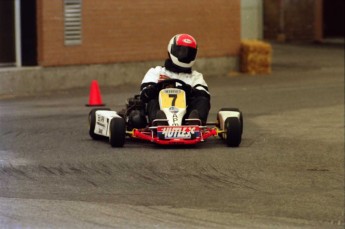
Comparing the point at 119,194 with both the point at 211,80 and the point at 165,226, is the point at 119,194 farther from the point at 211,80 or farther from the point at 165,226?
the point at 211,80

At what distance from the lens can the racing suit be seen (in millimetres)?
13227

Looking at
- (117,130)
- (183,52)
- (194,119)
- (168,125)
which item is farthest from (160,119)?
(183,52)

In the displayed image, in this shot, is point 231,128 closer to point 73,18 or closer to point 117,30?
point 73,18

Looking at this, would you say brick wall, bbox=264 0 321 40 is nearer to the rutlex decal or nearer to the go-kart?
the go-kart

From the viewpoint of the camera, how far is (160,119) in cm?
1355

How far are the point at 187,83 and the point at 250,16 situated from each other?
7.29 m

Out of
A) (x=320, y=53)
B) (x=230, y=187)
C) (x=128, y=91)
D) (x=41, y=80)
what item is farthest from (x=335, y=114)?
(x=320, y=53)

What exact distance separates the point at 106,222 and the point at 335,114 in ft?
34.2

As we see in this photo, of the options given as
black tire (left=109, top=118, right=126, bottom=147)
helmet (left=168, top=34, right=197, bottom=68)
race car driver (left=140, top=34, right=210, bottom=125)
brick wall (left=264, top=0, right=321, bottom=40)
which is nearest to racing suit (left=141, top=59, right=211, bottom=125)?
race car driver (left=140, top=34, right=210, bottom=125)

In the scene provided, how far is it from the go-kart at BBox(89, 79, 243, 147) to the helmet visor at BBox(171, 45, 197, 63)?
2.99 feet

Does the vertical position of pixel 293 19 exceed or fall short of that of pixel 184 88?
it falls short

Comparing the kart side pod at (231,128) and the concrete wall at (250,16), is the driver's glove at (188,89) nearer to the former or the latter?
the kart side pod at (231,128)

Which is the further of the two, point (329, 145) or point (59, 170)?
point (329, 145)

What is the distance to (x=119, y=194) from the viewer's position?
10516 mm
